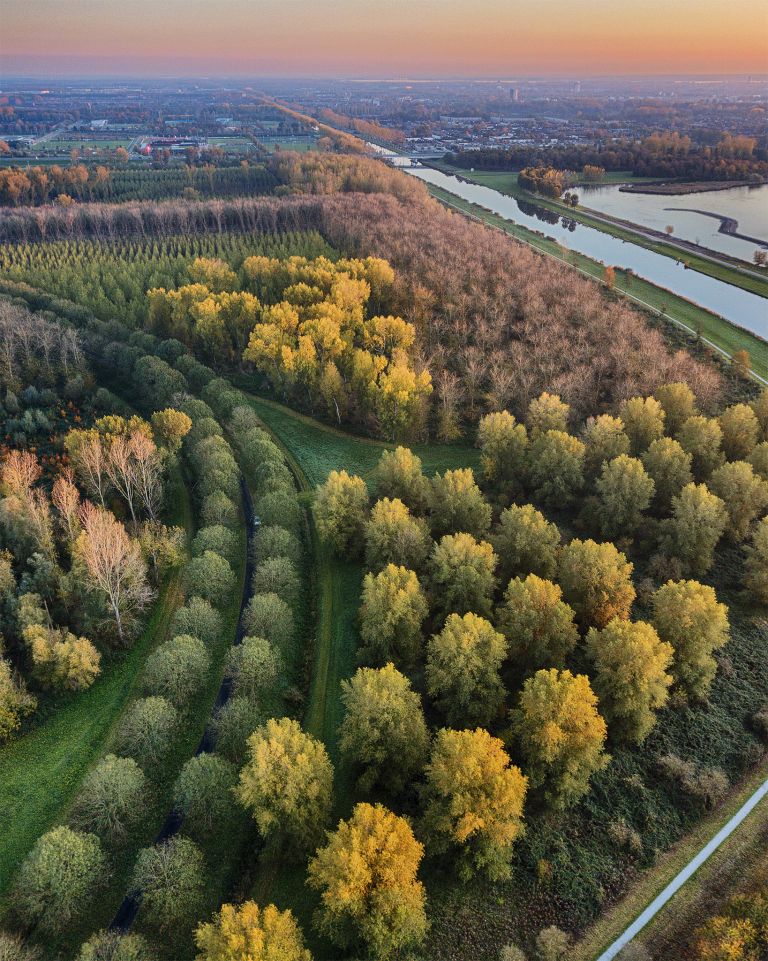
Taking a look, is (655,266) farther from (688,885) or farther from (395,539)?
(688,885)

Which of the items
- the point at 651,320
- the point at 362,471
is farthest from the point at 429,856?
the point at 651,320

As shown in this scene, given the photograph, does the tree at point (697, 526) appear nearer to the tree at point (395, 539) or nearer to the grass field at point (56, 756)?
the tree at point (395, 539)

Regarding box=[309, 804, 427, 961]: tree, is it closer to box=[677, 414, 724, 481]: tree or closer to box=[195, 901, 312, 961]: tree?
box=[195, 901, 312, 961]: tree

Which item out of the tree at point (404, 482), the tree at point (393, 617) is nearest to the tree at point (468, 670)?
the tree at point (393, 617)

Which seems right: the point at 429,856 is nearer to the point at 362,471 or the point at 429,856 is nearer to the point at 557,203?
the point at 362,471

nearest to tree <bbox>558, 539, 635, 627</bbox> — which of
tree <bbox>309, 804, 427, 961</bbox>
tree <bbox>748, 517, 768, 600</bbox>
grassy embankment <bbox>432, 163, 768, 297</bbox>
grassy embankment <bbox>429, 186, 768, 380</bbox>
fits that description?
tree <bbox>748, 517, 768, 600</bbox>

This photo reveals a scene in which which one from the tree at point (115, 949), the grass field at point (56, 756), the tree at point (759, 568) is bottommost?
the grass field at point (56, 756)
